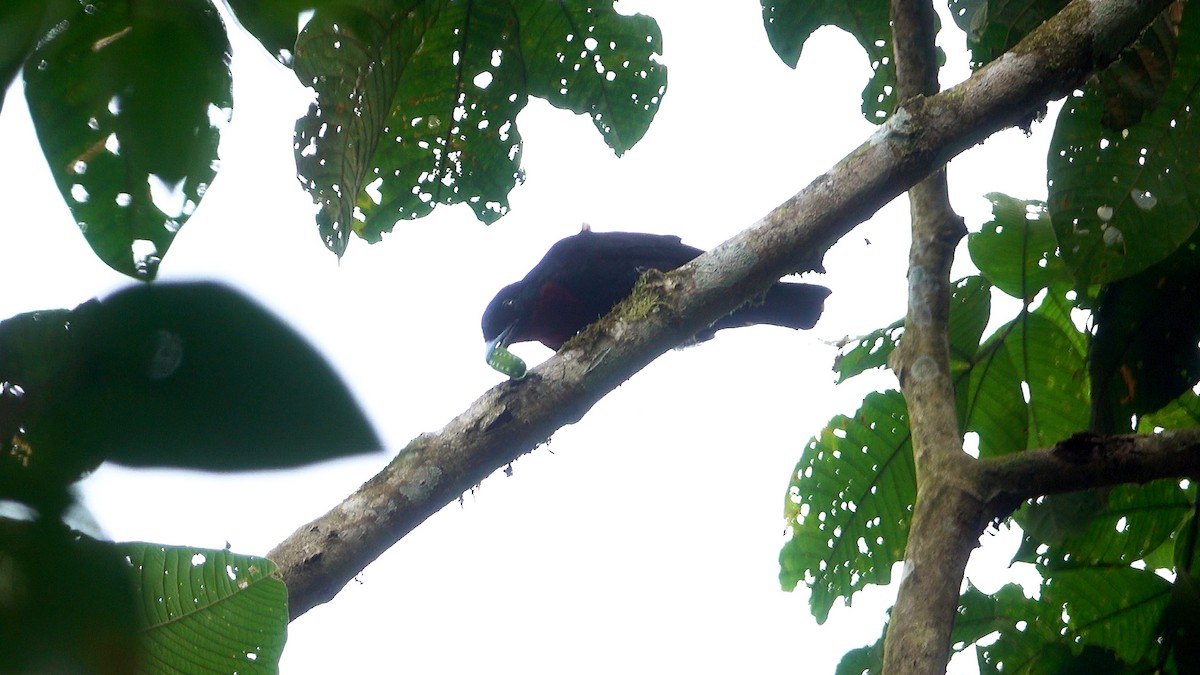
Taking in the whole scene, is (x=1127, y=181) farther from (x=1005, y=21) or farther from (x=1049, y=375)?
(x=1049, y=375)

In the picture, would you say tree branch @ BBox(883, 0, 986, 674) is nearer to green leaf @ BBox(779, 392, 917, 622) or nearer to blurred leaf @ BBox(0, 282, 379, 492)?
green leaf @ BBox(779, 392, 917, 622)

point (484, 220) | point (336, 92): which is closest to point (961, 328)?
point (484, 220)

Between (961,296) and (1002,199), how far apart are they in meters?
0.33

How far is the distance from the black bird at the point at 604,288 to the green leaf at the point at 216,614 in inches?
118

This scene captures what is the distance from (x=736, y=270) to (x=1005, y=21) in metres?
1.30

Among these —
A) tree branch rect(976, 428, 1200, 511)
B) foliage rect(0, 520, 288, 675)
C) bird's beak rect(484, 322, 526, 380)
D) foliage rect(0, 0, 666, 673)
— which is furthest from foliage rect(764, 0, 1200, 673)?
foliage rect(0, 520, 288, 675)

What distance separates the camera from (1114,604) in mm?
2986

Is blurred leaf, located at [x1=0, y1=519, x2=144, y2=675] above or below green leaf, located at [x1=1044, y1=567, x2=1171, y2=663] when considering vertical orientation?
below

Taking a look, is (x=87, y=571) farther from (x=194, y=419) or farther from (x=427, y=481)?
(x=427, y=481)

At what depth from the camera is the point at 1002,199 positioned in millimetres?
3260

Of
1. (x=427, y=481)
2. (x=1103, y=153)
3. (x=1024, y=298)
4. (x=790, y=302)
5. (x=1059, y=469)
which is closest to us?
(x=427, y=481)

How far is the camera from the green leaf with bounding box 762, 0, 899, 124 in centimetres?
345

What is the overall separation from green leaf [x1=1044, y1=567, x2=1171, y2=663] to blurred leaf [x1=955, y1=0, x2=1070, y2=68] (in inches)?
60.0

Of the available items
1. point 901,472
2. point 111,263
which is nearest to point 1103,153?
point 901,472
